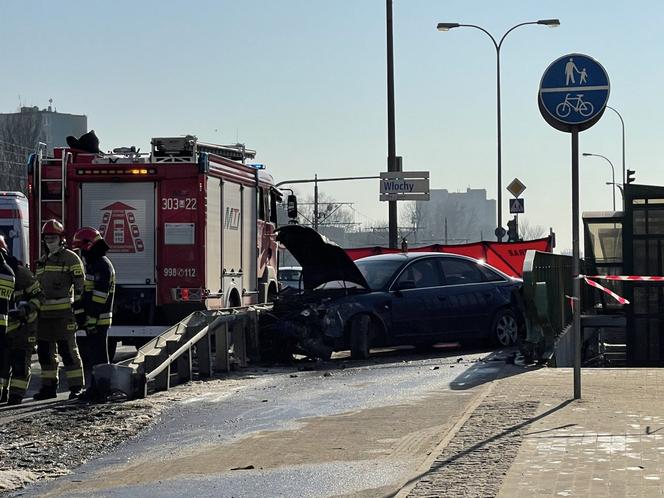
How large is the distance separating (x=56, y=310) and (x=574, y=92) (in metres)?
5.91

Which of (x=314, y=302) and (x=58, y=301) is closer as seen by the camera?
(x=58, y=301)

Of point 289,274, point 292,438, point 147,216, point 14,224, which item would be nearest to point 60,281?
point 147,216

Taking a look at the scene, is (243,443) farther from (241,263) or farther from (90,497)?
(241,263)

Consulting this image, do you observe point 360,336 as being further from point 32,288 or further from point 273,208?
point 273,208

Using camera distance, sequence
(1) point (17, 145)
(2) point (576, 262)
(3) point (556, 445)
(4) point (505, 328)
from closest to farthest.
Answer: (3) point (556, 445) → (2) point (576, 262) → (4) point (505, 328) → (1) point (17, 145)

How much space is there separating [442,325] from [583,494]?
10724 millimetres

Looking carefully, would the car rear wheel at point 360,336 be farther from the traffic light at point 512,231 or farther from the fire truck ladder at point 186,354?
the traffic light at point 512,231

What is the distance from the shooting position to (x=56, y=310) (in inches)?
535

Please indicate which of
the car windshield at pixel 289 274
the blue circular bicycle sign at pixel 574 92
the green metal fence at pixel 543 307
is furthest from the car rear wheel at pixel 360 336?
the car windshield at pixel 289 274

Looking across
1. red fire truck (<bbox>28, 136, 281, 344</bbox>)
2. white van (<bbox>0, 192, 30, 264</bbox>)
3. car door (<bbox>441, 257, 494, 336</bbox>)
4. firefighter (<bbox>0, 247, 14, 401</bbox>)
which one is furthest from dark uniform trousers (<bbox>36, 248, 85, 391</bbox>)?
white van (<bbox>0, 192, 30, 264</bbox>)

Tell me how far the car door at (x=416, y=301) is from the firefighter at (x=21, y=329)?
18.3 feet

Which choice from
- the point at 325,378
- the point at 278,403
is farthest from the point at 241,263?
the point at 278,403

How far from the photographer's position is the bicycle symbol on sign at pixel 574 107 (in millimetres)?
11227

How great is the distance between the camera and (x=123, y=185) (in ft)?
57.5
